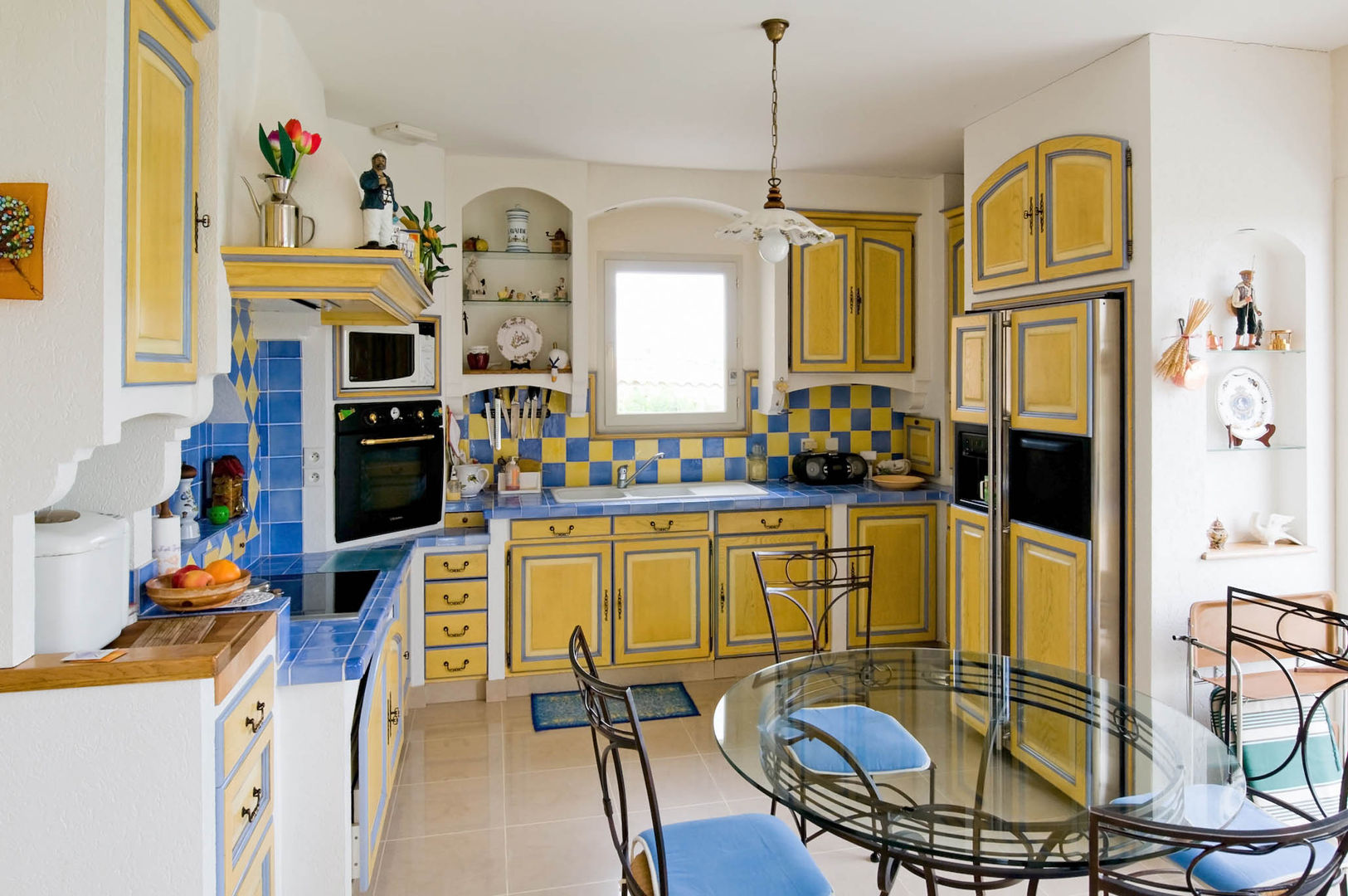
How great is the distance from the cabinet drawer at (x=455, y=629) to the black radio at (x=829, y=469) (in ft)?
6.07

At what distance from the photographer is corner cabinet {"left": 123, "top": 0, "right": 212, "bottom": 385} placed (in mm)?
1559

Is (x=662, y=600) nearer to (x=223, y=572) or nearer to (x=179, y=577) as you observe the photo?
(x=223, y=572)

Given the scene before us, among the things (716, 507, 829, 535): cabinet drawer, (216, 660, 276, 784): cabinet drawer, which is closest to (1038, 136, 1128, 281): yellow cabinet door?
(716, 507, 829, 535): cabinet drawer

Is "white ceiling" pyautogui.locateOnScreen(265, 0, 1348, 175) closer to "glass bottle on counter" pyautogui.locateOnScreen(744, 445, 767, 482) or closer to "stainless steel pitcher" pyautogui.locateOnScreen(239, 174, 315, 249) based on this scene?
"stainless steel pitcher" pyautogui.locateOnScreen(239, 174, 315, 249)

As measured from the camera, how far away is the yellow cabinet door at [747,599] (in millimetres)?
4242

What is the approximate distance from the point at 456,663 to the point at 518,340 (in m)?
1.61

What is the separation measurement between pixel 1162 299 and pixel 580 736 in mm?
2723

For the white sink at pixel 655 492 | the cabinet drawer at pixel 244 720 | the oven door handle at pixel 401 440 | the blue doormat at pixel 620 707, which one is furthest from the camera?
the white sink at pixel 655 492

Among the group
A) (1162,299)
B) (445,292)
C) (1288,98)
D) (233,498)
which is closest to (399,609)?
(233,498)

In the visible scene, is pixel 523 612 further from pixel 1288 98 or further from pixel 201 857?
pixel 1288 98

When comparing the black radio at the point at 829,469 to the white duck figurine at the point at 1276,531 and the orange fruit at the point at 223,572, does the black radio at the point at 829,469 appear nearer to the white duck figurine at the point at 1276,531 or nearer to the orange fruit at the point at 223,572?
the white duck figurine at the point at 1276,531

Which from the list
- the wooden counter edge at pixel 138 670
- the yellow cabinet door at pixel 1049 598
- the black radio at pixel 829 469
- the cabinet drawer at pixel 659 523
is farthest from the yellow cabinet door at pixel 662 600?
the wooden counter edge at pixel 138 670

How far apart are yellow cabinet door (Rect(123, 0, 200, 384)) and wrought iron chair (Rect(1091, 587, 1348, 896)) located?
1833 millimetres

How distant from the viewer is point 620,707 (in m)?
4.09
